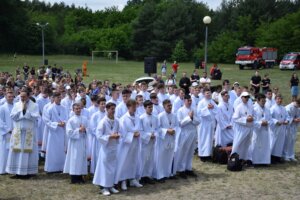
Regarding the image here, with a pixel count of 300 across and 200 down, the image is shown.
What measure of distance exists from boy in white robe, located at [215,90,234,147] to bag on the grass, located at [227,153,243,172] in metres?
1.47

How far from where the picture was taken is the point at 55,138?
466 inches

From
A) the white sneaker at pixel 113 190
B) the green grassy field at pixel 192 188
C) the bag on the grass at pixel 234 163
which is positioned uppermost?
the bag on the grass at pixel 234 163

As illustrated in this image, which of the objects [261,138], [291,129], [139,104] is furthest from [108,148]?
[291,129]

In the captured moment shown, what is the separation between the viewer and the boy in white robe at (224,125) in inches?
547

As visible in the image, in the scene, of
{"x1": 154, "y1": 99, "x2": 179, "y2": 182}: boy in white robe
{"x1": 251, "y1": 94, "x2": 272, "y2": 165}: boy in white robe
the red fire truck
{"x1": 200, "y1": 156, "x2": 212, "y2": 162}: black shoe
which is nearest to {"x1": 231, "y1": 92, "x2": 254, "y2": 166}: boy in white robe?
{"x1": 251, "y1": 94, "x2": 272, "y2": 165}: boy in white robe

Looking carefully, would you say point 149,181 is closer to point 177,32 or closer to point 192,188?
point 192,188

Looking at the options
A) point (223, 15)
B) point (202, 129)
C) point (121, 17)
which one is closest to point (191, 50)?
point (223, 15)

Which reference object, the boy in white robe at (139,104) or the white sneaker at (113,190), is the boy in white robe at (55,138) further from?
the white sneaker at (113,190)

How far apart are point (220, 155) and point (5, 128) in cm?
608

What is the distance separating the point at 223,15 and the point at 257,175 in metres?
76.2

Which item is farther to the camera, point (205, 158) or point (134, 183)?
point (205, 158)

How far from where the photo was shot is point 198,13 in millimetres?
88562

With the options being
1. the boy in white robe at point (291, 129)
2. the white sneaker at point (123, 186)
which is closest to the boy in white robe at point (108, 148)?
the white sneaker at point (123, 186)

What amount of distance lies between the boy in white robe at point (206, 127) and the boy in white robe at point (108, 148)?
4.32 metres
